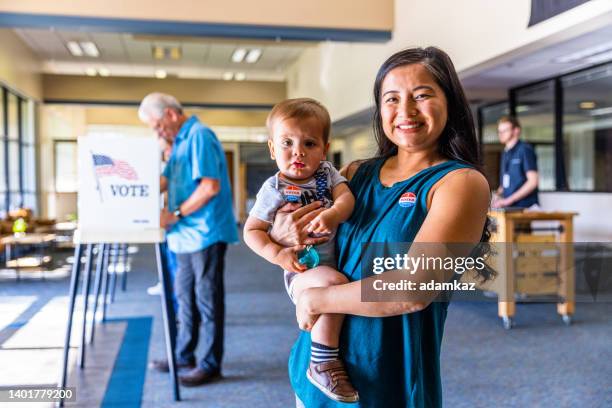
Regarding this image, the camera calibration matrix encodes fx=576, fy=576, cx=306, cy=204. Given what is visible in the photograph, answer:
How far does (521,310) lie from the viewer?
17.8 ft

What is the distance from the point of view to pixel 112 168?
2.82m

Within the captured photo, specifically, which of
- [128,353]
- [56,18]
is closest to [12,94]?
[56,18]

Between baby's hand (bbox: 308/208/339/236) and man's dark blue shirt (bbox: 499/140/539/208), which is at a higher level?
man's dark blue shirt (bbox: 499/140/539/208)

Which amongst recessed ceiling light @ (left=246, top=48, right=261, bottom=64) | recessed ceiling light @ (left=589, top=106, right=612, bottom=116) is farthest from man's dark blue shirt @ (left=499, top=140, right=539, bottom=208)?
recessed ceiling light @ (left=246, top=48, right=261, bottom=64)

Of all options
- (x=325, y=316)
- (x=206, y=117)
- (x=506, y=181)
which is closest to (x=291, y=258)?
(x=325, y=316)

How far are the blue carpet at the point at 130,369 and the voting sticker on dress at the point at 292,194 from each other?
2267 mm

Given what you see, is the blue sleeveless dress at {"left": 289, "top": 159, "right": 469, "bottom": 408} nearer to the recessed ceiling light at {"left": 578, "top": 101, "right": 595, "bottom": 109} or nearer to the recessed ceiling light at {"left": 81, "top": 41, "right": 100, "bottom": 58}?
the recessed ceiling light at {"left": 578, "top": 101, "right": 595, "bottom": 109}

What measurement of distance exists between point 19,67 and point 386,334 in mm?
12236

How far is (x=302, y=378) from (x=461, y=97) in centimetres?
71

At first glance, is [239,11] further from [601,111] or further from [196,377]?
[196,377]

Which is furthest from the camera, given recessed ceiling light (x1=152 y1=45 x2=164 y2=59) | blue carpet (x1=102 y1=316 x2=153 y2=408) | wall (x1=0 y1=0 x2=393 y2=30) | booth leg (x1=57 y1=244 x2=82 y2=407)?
recessed ceiling light (x1=152 y1=45 x2=164 y2=59)

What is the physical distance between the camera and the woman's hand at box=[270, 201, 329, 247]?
122 cm

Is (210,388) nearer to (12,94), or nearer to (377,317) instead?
(377,317)

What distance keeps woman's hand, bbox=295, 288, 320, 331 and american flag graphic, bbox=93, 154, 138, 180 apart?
1887 millimetres
